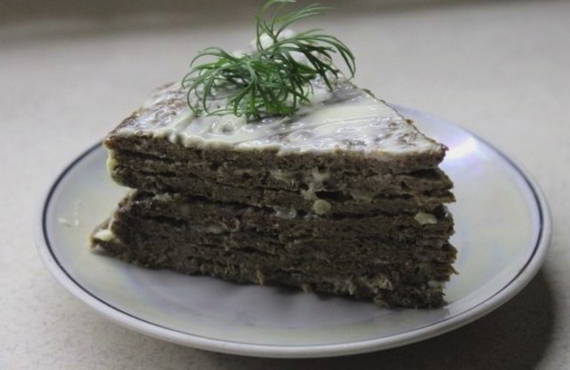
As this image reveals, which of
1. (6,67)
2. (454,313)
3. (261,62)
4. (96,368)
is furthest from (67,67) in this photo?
(454,313)

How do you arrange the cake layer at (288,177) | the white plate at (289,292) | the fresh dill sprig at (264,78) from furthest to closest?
the fresh dill sprig at (264,78)
the cake layer at (288,177)
the white plate at (289,292)

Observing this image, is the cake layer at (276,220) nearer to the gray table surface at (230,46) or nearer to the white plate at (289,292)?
the white plate at (289,292)

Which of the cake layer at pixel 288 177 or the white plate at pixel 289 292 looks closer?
the white plate at pixel 289 292

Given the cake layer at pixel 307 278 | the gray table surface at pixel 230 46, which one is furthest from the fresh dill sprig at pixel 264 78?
the gray table surface at pixel 230 46

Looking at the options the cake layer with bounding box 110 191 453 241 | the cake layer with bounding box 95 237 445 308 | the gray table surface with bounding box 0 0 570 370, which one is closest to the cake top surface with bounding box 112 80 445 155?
the cake layer with bounding box 110 191 453 241

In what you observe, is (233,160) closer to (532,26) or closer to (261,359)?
(261,359)

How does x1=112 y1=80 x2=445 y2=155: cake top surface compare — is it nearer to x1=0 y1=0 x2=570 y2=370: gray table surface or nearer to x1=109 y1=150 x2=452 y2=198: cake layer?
x1=109 y1=150 x2=452 y2=198: cake layer

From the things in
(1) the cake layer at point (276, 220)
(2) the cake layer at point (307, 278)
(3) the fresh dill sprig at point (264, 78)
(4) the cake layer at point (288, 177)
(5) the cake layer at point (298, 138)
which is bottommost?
(2) the cake layer at point (307, 278)
